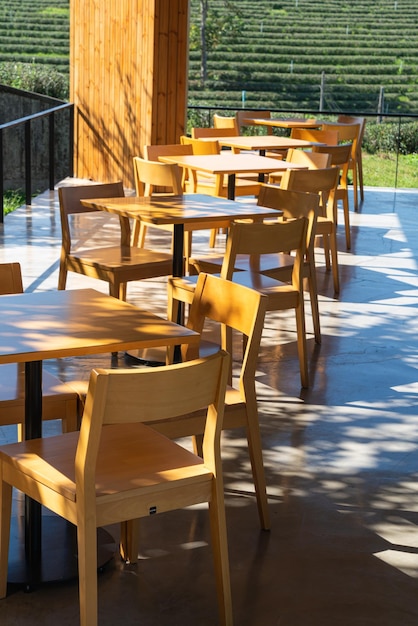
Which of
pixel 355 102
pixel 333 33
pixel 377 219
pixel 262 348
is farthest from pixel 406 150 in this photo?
pixel 333 33

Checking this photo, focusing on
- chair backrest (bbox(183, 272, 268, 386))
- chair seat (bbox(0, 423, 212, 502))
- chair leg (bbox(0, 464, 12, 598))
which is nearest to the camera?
chair seat (bbox(0, 423, 212, 502))

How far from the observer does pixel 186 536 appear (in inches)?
128

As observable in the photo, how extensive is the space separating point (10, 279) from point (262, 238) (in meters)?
1.26

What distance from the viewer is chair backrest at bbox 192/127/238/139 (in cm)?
903

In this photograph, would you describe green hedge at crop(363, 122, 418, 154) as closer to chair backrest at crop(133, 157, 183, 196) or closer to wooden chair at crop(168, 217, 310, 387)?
chair backrest at crop(133, 157, 183, 196)

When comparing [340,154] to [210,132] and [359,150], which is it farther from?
[359,150]

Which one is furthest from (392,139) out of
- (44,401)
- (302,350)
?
(44,401)

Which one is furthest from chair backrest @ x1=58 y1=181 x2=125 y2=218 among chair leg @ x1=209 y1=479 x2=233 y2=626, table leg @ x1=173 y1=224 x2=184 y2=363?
chair leg @ x1=209 y1=479 x2=233 y2=626

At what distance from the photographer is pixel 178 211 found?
4.98m

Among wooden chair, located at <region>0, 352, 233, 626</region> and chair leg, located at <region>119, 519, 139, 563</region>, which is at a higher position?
wooden chair, located at <region>0, 352, 233, 626</region>

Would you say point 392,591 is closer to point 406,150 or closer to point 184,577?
point 184,577

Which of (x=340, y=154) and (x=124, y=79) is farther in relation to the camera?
(x=124, y=79)

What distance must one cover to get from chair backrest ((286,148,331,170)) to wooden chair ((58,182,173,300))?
2.28 m

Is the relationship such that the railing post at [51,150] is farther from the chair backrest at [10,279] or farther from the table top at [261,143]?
the chair backrest at [10,279]
